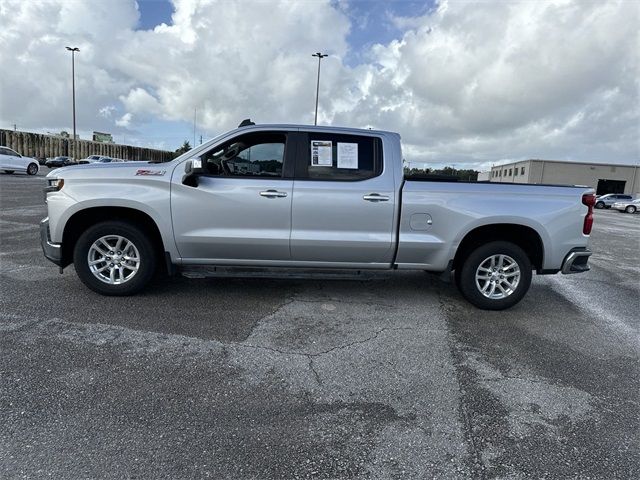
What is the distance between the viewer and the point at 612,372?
3.62m

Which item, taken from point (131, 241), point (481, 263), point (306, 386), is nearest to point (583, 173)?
point (481, 263)

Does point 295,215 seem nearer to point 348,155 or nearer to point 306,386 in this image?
point 348,155

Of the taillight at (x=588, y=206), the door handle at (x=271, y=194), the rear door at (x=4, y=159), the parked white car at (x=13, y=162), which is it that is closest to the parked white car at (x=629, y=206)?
the taillight at (x=588, y=206)

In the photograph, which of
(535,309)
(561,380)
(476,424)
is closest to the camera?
(476,424)

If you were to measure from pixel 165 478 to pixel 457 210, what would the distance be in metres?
3.82

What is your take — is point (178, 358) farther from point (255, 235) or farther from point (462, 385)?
point (462, 385)

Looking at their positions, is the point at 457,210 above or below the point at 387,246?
above

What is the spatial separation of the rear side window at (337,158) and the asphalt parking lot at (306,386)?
1.51 meters

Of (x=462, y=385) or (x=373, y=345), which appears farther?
(x=373, y=345)

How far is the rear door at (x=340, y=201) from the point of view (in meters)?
4.66

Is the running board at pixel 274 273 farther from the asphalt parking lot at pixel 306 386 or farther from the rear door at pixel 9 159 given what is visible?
the rear door at pixel 9 159

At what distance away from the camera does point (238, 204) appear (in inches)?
182

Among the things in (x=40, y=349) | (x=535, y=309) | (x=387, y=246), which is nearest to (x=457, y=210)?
(x=387, y=246)

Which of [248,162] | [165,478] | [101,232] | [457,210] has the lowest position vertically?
[165,478]
